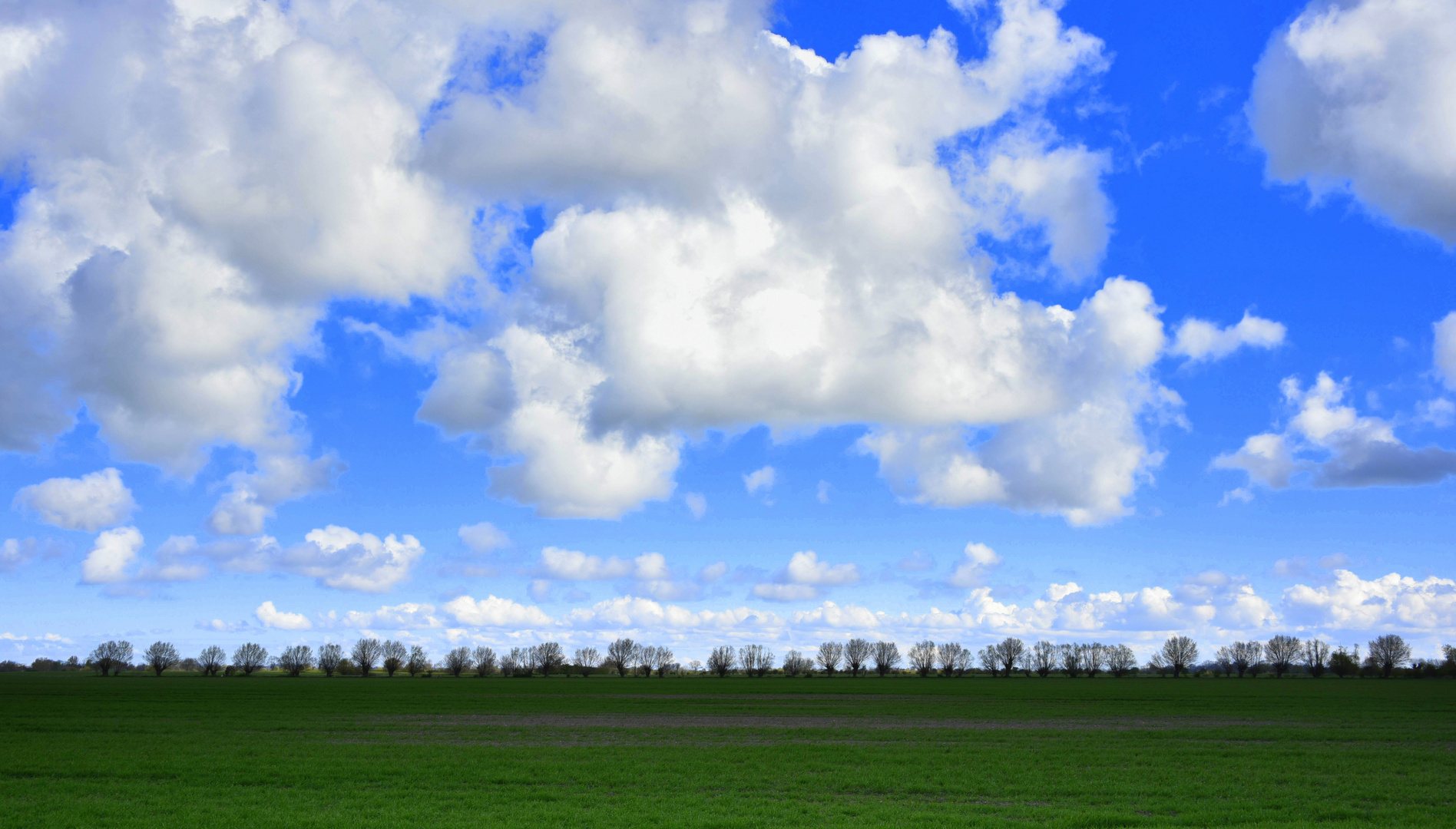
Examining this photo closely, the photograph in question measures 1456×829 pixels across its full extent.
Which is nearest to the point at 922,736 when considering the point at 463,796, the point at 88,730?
the point at 463,796

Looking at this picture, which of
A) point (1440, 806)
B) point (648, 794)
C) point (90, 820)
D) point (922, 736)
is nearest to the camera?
point (90, 820)

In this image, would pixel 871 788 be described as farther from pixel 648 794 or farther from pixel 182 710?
pixel 182 710

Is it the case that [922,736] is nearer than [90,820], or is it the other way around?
[90,820]

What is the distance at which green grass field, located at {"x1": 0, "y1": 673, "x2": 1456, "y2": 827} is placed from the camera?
21.2 m

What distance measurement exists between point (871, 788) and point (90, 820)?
61.9 feet

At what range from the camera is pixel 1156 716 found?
55.7 m

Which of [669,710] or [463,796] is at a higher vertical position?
[463,796]

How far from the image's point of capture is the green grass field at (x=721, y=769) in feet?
69.7

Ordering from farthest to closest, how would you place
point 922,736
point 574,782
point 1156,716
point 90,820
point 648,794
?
point 1156,716 → point 922,736 → point 574,782 → point 648,794 → point 90,820

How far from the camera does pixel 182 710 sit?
58.6 meters

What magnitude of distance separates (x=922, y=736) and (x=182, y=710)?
46.8 meters

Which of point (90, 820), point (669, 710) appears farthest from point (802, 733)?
point (90, 820)

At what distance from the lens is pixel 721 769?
29266mm

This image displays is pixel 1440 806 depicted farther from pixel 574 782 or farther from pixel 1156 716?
pixel 1156 716
